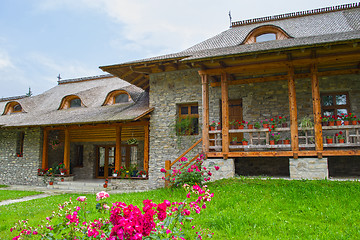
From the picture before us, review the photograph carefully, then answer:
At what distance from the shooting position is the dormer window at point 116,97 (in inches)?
553

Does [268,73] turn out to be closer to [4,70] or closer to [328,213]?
[328,213]

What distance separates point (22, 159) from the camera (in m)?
14.6

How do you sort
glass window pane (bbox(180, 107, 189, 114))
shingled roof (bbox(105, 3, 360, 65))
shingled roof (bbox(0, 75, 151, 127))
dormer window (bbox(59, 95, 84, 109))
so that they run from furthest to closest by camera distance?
dormer window (bbox(59, 95, 84, 109)) → shingled roof (bbox(0, 75, 151, 127)) → glass window pane (bbox(180, 107, 189, 114)) → shingled roof (bbox(105, 3, 360, 65))

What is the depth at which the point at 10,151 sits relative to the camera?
15156 mm

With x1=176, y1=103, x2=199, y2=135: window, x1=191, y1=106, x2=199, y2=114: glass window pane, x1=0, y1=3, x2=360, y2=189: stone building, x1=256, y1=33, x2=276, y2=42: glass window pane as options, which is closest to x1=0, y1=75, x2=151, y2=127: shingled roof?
x1=0, y1=3, x2=360, y2=189: stone building

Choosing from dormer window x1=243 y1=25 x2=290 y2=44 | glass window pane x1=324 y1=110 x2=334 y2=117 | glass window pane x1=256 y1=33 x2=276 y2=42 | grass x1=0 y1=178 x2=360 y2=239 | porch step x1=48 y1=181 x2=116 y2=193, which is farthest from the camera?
porch step x1=48 y1=181 x2=116 y2=193

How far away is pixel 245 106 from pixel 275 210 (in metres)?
5.68

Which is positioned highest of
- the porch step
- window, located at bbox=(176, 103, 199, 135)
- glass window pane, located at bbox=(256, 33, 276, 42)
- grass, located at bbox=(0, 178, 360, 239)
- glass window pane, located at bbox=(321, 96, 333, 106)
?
glass window pane, located at bbox=(256, 33, 276, 42)

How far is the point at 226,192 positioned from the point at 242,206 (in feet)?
3.89

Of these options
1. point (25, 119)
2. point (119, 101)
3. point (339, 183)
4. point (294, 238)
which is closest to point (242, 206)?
point (294, 238)

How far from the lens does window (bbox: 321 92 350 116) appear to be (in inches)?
384

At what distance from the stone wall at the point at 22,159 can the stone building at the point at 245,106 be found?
0.18ft

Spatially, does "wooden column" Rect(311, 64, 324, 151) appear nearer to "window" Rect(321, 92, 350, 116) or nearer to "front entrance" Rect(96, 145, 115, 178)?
"window" Rect(321, 92, 350, 116)

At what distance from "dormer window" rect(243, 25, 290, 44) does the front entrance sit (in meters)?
9.51
